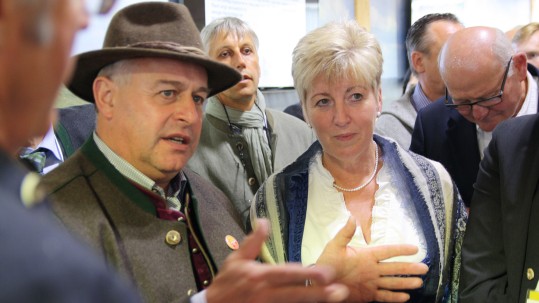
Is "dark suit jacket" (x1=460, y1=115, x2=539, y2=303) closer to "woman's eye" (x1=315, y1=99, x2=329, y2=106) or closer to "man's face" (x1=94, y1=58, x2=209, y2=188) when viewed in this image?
"woman's eye" (x1=315, y1=99, x2=329, y2=106)

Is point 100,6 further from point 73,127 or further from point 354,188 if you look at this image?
point 73,127

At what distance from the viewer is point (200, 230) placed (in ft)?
5.05

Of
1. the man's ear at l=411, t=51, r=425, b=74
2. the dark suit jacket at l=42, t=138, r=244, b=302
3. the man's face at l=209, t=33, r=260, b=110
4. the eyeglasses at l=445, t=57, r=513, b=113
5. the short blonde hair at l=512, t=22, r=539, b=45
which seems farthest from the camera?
the short blonde hair at l=512, t=22, r=539, b=45

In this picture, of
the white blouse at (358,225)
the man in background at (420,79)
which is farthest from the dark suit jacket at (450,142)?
the white blouse at (358,225)

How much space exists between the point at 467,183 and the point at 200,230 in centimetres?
121

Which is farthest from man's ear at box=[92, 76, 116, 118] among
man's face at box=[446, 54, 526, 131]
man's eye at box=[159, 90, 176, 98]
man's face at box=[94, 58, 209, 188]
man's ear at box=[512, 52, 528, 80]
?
man's ear at box=[512, 52, 528, 80]

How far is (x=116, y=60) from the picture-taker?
4.91 feet

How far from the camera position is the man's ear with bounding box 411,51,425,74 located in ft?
10.7

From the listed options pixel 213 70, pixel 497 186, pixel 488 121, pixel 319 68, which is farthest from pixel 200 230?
pixel 488 121

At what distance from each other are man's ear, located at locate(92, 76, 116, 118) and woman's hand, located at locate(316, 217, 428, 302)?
663mm

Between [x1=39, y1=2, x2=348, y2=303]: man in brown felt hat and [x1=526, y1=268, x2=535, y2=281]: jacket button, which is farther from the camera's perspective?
[x1=526, y1=268, x2=535, y2=281]: jacket button

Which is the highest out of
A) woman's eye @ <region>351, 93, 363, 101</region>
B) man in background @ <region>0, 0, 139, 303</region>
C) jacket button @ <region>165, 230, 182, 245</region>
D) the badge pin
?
man in background @ <region>0, 0, 139, 303</region>

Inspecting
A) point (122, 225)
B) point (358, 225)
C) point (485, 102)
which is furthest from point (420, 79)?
point (122, 225)

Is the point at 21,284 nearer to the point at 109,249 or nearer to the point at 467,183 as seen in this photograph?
the point at 109,249
